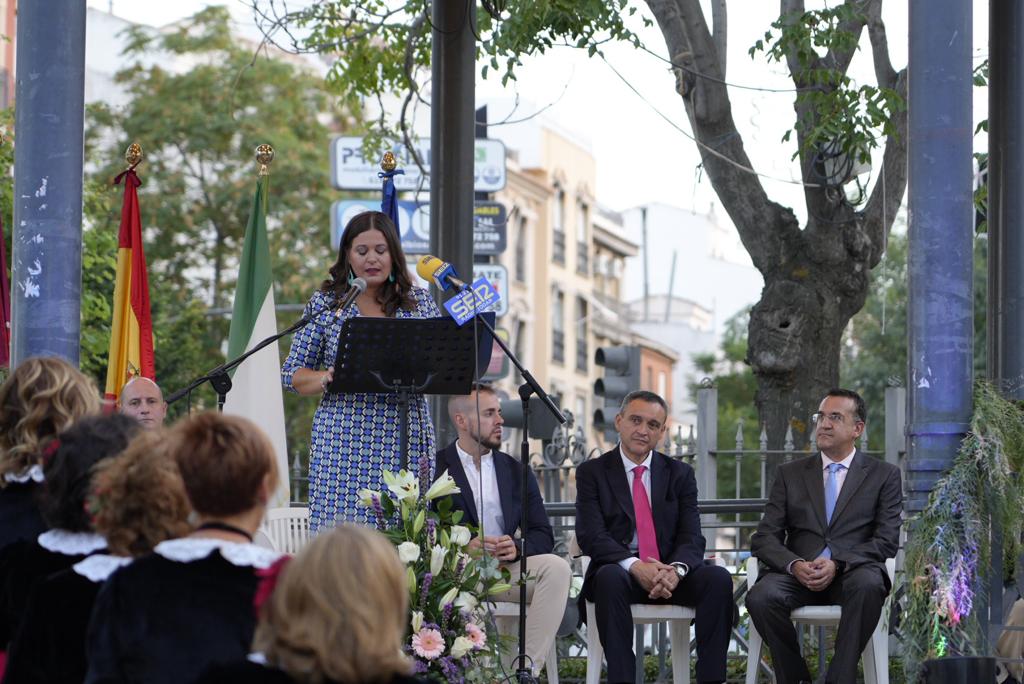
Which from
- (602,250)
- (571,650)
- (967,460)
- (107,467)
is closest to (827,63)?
(571,650)

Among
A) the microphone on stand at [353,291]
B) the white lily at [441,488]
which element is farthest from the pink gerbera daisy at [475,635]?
the microphone on stand at [353,291]

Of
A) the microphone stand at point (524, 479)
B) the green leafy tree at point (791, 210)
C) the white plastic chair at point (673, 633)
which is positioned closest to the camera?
the microphone stand at point (524, 479)

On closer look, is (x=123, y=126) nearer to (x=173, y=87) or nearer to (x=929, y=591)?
(x=173, y=87)

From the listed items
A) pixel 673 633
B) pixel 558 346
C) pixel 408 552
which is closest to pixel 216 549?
pixel 408 552

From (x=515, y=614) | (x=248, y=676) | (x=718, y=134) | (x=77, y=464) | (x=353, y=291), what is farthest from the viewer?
(x=718, y=134)

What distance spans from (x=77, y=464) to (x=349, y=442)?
3.20 metres

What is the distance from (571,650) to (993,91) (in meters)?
4.34

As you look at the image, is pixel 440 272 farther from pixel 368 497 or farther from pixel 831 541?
pixel 831 541

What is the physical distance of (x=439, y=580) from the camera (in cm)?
666

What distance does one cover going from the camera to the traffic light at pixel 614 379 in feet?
43.9

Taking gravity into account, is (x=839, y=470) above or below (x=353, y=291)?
below

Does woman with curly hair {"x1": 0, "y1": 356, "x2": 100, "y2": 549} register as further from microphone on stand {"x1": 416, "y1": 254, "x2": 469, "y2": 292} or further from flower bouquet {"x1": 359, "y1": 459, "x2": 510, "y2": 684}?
microphone on stand {"x1": 416, "y1": 254, "x2": 469, "y2": 292}

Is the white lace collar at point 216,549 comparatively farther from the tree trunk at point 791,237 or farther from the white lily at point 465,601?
the tree trunk at point 791,237

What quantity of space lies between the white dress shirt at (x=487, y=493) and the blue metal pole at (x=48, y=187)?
2152 millimetres
